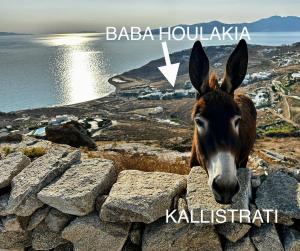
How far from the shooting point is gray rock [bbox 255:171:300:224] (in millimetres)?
4410

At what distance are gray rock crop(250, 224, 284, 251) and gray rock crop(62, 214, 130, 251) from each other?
1.64m

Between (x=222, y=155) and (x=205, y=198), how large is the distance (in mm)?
941

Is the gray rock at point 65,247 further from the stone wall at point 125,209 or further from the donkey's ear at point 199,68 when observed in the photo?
the donkey's ear at point 199,68

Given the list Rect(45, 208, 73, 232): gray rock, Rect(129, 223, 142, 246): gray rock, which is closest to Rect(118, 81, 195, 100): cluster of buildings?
Rect(45, 208, 73, 232): gray rock

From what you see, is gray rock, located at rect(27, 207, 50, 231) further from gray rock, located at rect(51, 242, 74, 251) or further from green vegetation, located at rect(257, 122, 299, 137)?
green vegetation, located at rect(257, 122, 299, 137)

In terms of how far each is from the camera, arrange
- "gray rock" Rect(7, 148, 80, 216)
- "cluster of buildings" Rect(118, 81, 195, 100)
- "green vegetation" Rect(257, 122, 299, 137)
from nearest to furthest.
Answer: "gray rock" Rect(7, 148, 80, 216) < "green vegetation" Rect(257, 122, 299, 137) < "cluster of buildings" Rect(118, 81, 195, 100)

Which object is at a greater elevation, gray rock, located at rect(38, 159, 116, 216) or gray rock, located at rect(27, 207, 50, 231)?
gray rock, located at rect(38, 159, 116, 216)

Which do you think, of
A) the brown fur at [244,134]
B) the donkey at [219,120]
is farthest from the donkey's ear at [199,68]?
the brown fur at [244,134]

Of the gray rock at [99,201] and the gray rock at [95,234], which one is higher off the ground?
the gray rock at [99,201]

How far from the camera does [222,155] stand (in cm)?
392

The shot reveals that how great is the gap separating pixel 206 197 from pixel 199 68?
1.61 metres

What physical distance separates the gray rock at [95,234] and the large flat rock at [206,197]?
999 mm

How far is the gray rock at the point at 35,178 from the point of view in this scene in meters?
5.22

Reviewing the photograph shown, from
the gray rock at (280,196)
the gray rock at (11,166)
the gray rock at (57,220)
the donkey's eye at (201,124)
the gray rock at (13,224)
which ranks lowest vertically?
the gray rock at (13,224)
